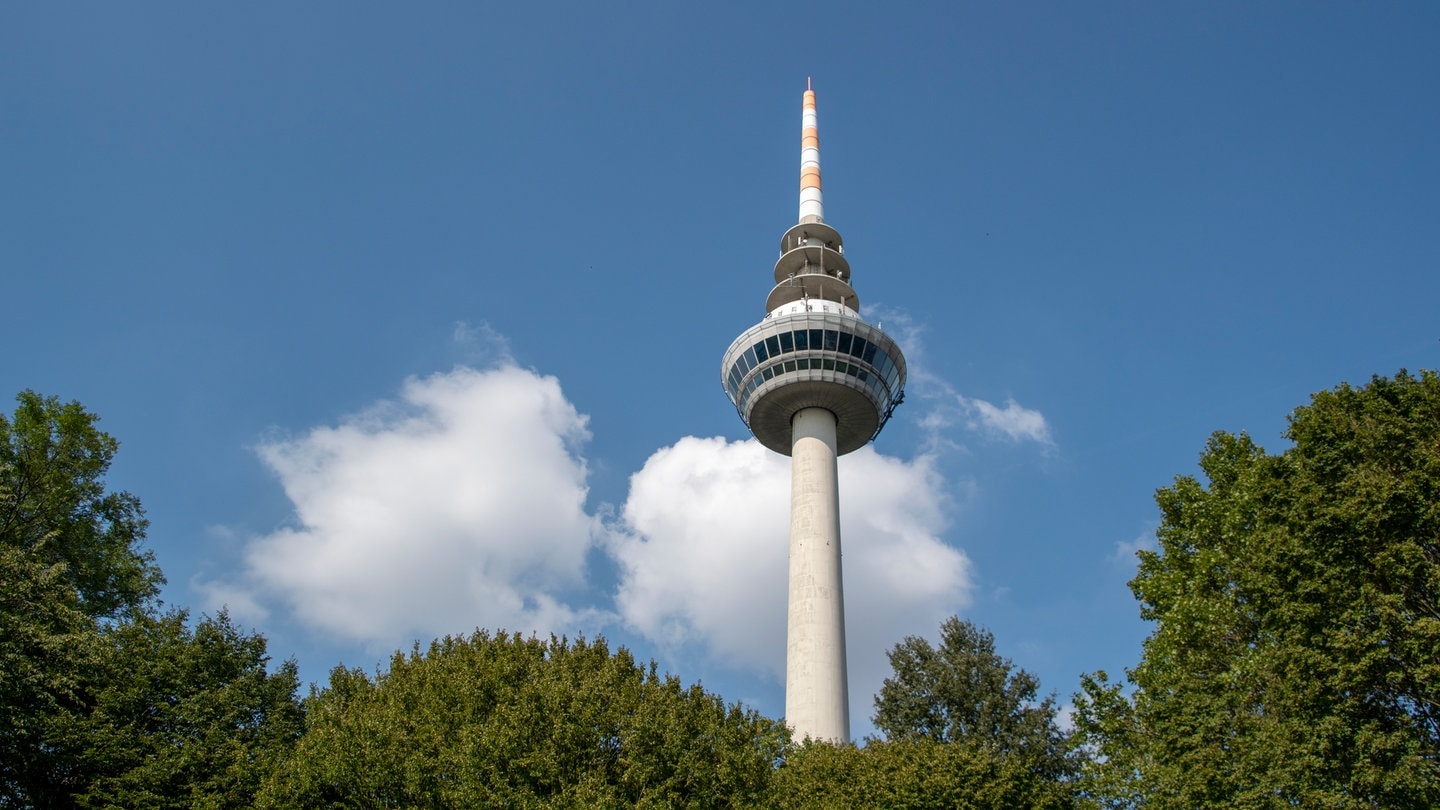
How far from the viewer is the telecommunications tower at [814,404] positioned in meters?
51.9

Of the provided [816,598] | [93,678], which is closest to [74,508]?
[93,678]

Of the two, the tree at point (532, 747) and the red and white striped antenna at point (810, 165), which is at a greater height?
the red and white striped antenna at point (810, 165)

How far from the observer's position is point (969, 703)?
51875mm

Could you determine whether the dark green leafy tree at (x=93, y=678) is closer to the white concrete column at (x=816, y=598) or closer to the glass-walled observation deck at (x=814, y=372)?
the white concrete column at (x=816, y=598)

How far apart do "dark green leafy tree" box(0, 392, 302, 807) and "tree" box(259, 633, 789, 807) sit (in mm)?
5783

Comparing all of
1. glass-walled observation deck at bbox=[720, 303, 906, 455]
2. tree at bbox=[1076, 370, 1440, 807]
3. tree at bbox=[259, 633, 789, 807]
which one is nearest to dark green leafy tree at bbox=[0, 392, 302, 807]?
tree at bbox=[259, 633, 789, 807]

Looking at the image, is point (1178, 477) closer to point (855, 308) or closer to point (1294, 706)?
point (1294, 706)

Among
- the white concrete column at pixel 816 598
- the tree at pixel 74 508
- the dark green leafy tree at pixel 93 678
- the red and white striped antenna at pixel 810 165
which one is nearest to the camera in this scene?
the dark green leafy tree at pixel 93 678

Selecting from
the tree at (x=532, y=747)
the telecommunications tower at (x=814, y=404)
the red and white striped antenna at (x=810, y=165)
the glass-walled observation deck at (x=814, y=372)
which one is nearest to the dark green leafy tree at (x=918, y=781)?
the tree at (x=532, y=747)

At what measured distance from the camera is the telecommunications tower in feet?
170

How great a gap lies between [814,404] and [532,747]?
129 ft

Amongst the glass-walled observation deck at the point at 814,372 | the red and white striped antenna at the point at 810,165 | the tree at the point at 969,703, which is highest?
the red and white striped antenna at the point at 810,165

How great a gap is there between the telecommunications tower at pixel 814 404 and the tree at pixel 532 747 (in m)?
20.6

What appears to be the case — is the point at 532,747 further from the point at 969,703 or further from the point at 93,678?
the point at 969,703
